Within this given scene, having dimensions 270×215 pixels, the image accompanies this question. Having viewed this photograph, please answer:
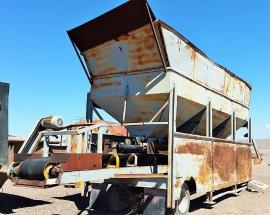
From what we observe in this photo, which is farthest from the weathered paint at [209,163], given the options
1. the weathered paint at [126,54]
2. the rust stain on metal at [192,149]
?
the weathered paint at [126,54]

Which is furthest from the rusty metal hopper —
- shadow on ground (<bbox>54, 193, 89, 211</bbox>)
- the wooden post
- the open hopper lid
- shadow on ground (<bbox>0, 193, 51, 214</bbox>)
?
shadow on ground (<bbox>0, 193, 51, 214</bbox>)

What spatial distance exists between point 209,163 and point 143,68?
2868 mm

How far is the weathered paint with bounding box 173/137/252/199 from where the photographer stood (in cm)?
777

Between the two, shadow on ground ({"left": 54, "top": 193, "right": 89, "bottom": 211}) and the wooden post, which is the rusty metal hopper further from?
shadow on ground ({"left": 54, "top": 193, "right": 89, "bottom": 211})

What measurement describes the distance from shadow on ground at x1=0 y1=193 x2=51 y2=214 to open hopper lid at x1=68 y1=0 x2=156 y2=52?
3.95 m

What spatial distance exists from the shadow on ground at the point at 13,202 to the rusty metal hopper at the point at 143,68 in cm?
292

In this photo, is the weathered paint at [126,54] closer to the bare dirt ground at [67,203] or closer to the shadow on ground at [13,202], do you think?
the bare dirt ground at [67,203]

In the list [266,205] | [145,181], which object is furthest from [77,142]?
[266,205]

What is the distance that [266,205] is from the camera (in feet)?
32.7

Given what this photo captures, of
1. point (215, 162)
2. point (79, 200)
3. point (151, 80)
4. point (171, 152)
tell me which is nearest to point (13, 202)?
point (79, 200)

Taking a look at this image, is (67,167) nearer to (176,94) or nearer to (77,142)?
(77,142)

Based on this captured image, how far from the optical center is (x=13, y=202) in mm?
9180

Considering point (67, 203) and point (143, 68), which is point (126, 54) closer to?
point (143, 68)

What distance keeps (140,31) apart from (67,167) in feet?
12.0
